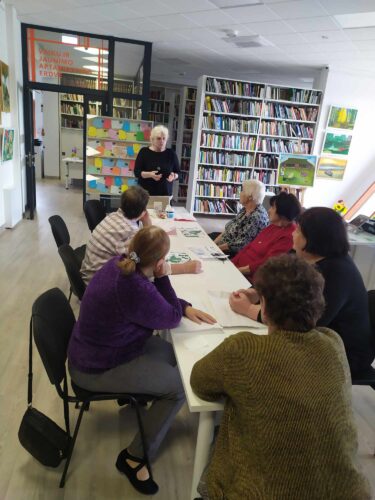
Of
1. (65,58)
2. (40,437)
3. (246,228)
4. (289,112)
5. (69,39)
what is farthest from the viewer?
(289,112)

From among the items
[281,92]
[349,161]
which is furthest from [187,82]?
[349,161]

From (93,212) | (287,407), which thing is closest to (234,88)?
(93,212)

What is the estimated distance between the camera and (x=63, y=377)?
60.9 inches

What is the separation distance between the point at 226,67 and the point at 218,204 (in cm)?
285

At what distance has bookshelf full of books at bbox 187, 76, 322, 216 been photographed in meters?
6.67

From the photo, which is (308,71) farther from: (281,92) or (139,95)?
(139,95)

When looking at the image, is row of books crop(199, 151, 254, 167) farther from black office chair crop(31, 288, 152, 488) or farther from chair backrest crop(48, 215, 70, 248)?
black office chair crop(31, 288, 152, 488)

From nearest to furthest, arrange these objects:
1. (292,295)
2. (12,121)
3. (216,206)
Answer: (292,295) → (12,121) → (216,206)

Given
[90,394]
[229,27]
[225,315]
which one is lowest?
[90,394]

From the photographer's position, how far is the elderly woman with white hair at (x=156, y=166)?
14.0 feet

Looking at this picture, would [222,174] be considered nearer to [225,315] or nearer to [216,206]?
[216,206]

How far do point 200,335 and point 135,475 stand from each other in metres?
0.74

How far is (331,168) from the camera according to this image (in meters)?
7.18

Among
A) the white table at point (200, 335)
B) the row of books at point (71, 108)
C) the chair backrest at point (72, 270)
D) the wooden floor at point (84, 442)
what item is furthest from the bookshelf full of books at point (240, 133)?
the chair backrest at point (72, 270)
